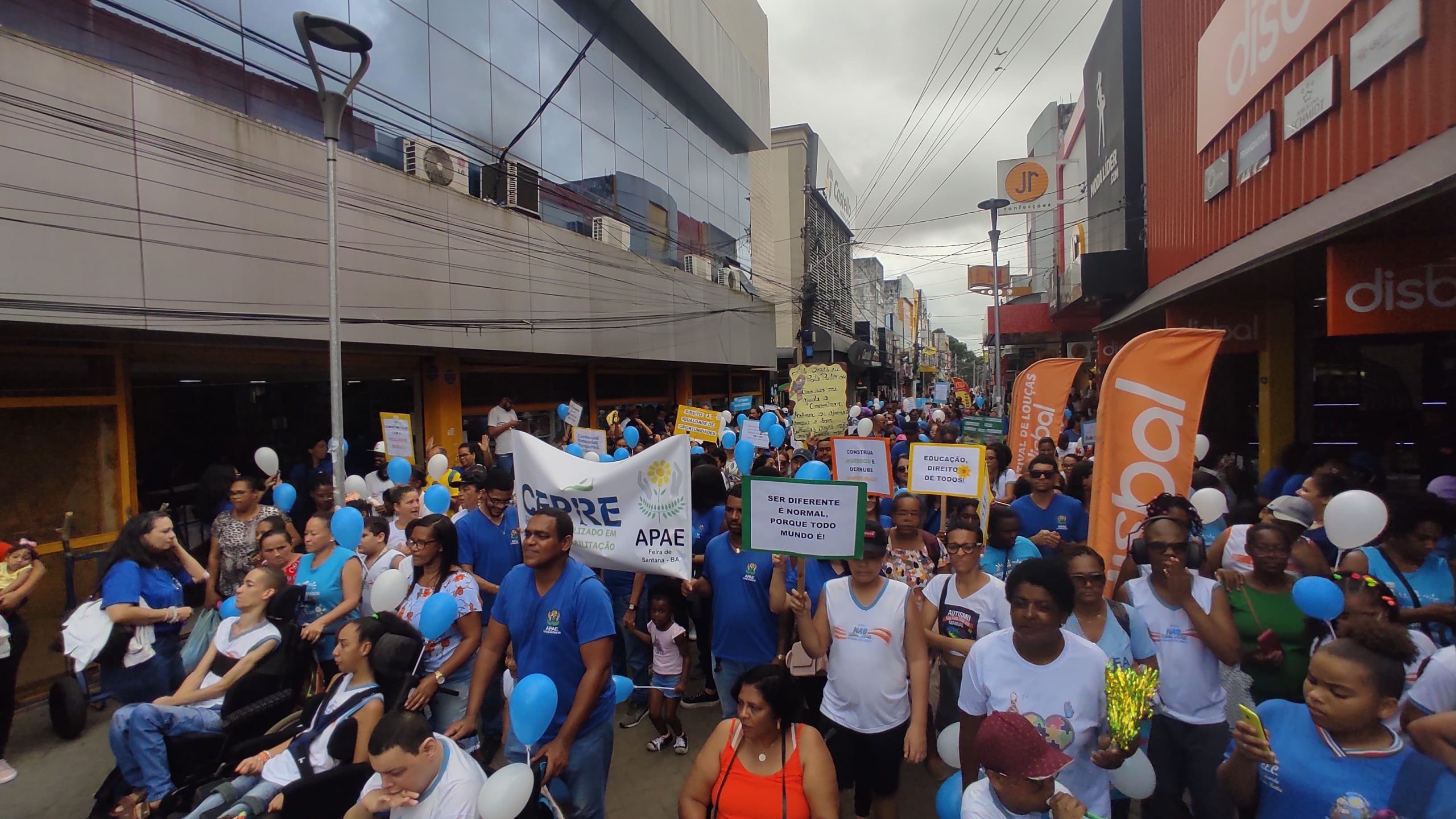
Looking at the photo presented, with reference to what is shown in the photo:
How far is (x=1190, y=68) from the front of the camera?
10484 millimetres

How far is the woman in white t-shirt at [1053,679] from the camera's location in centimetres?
262

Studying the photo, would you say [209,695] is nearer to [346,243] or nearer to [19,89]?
[19,89]

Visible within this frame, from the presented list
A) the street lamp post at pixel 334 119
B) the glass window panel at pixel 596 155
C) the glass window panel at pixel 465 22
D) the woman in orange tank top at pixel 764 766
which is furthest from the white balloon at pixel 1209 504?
the glass window panel at pixel 596 155

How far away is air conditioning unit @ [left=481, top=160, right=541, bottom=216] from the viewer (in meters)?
12.8

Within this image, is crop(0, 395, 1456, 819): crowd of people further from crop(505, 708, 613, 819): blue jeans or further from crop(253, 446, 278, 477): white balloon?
crop(253, 446, 278, 477): white balloon

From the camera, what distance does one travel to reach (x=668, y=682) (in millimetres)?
4930

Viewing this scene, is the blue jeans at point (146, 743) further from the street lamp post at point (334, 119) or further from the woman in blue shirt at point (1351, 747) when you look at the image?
the woman in blue shirt at point (1351, 747)

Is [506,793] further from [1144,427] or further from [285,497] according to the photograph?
[285,497]

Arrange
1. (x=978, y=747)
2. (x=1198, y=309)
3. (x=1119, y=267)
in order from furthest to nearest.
Result: (x=1119, y=267)
(x=1198, y=309)
(x=978, y=747)

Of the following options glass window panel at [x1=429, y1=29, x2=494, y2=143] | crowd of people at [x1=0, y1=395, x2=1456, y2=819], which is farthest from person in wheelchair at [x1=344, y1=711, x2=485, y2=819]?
glass window panel at [x1=429, y1=29, x2=494, y2=143]

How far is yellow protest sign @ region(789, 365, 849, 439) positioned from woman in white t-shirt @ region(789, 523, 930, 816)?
9.11 metres

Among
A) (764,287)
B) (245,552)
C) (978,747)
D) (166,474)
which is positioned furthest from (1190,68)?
(764,287)

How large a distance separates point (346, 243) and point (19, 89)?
3.56 meters

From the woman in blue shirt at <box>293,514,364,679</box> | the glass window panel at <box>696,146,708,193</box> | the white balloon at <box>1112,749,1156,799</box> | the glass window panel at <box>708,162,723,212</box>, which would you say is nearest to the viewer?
the white balloon at <box>1112,749,1156,799</box>
